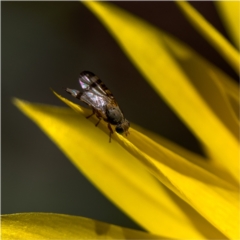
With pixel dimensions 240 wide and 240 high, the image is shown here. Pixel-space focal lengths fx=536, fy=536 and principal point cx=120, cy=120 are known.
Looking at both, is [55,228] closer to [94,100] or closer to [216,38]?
[94,100]

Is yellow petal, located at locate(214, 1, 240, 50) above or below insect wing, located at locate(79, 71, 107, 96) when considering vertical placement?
below

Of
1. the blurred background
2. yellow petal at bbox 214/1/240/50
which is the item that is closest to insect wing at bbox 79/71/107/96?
yellow petal at bbox 214/1/240/50

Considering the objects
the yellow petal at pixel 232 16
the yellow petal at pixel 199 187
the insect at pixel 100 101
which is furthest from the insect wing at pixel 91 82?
the yellow petal at pixel 232 16

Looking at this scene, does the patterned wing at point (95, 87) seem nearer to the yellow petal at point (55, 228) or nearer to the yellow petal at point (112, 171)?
the yellow petal at point (112, 171)

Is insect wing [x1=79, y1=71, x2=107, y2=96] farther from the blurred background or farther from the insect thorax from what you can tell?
the blurred background

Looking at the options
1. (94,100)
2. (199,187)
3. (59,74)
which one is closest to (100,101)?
(94,100)

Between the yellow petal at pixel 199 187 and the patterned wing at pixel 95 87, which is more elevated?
the patterned wing at pixel 95 87
